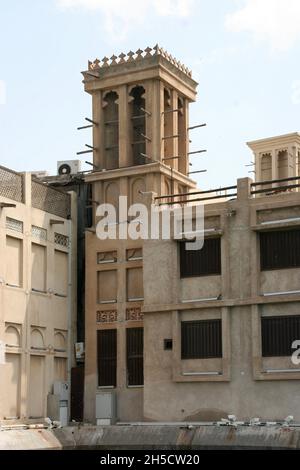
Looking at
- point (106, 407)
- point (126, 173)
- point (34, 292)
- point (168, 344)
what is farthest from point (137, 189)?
point (106, 407)

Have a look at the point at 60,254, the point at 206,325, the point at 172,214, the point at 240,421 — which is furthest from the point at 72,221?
the point at 240,421

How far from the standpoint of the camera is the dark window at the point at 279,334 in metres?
34.7

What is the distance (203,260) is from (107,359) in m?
5.68

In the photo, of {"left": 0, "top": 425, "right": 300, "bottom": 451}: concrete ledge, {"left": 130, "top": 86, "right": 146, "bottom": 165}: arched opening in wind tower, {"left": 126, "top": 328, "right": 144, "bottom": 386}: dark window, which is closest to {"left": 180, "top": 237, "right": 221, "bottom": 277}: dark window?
{"left": 126, "top": 328, "right": 144, "bottom": 386}: dark window

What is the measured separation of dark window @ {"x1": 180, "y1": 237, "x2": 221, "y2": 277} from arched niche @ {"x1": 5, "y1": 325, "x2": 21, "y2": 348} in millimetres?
6243

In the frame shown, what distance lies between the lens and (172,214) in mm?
37688

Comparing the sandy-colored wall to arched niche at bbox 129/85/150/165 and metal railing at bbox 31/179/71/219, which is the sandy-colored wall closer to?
metal railing at bbox 31/179/71/219

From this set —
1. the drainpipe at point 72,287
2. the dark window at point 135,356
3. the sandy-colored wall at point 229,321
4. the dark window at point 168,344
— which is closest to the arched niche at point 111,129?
the drainpipe at point 72,287

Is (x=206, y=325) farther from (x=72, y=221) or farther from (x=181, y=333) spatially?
(x=72, y=221)

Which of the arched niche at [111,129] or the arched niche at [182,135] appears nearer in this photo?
Result: the arched niche at [111,129]

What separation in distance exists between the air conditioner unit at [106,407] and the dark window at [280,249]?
25.2 feet

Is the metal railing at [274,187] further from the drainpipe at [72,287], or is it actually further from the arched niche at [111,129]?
the drainpipe at [72,287]

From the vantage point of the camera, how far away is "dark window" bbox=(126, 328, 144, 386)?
3853 cm

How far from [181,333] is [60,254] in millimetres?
6234
